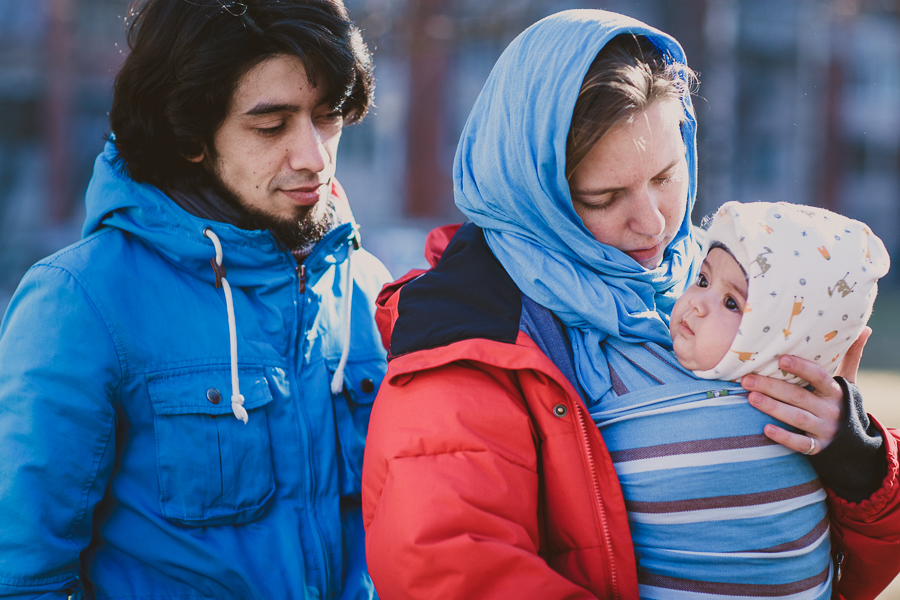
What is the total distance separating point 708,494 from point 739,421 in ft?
0.54

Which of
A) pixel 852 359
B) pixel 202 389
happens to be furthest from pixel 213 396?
pixel 852 359

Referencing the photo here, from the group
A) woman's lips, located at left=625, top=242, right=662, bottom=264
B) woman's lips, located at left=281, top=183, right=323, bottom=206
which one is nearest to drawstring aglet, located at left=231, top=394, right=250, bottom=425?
woman's lips, located at left=281, top=183, right=323, bottom=206

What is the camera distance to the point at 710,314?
153 centimetres

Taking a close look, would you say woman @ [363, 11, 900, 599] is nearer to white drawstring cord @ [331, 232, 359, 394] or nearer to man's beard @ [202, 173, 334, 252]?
white drawstring cord @ [331, 232, 359, 394]

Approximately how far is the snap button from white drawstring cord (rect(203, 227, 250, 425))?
1.4 inches

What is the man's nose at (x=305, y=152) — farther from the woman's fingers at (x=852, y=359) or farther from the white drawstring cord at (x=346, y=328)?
the woman's fingers at (x=852, y=359)

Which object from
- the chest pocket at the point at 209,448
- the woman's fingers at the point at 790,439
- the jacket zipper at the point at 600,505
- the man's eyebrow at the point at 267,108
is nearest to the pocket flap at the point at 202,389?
the chest pocket at the point at 209,448

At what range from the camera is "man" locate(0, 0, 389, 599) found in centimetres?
170

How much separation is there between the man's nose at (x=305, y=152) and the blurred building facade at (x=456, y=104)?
571 centimetres

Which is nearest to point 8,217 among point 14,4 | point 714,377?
point 14,4

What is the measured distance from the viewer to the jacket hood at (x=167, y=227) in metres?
1.90

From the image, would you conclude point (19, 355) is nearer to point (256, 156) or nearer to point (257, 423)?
point (257, 423)

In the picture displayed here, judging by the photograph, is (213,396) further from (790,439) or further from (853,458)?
(853,458)

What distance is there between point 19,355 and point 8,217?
18176mm
